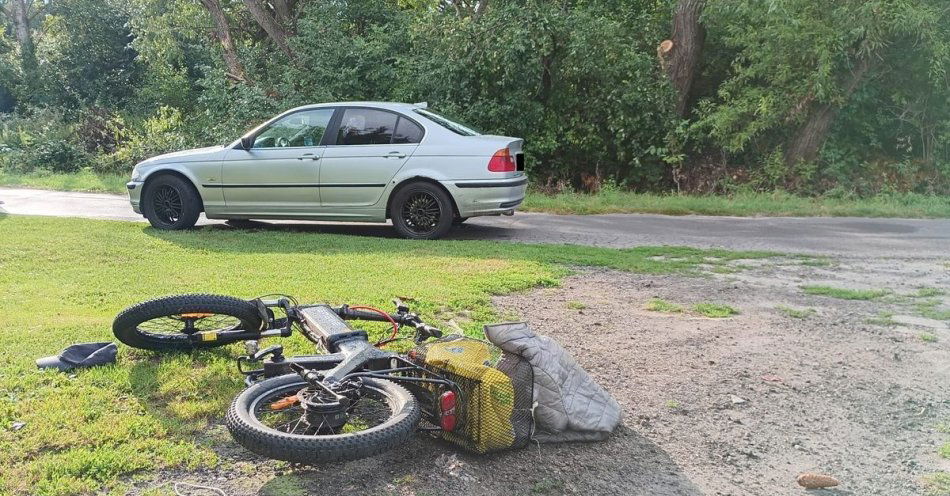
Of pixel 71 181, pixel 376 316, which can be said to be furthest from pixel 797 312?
pixel 71 181

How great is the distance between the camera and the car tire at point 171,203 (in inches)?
401

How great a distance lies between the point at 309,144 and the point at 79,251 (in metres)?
3.15

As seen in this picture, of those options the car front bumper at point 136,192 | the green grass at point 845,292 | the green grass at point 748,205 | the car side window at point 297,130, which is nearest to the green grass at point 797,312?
the green grass at point 845,292

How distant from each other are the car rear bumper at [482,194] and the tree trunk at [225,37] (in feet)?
41.1

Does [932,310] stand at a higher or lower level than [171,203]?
lower

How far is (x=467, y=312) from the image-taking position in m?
5.78

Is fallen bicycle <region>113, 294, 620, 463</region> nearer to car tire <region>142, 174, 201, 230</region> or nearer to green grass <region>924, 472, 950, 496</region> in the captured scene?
green grass <region>924, 472, 950, 496</region>

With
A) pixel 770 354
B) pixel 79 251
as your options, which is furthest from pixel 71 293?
pixel 770 354

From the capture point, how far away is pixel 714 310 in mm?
6082

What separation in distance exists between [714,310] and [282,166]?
238 inches

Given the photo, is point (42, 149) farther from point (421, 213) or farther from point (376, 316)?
point (376, 316)

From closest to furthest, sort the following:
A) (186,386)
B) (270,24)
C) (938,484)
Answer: (938,484), (186,386), (270,24)

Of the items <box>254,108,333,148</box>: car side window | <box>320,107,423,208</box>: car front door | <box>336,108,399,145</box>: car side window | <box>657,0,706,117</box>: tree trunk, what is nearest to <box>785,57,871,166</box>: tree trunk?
<box>657,0,706,117</box>: tree trunk

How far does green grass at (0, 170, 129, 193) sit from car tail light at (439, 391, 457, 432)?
14.1 metres
